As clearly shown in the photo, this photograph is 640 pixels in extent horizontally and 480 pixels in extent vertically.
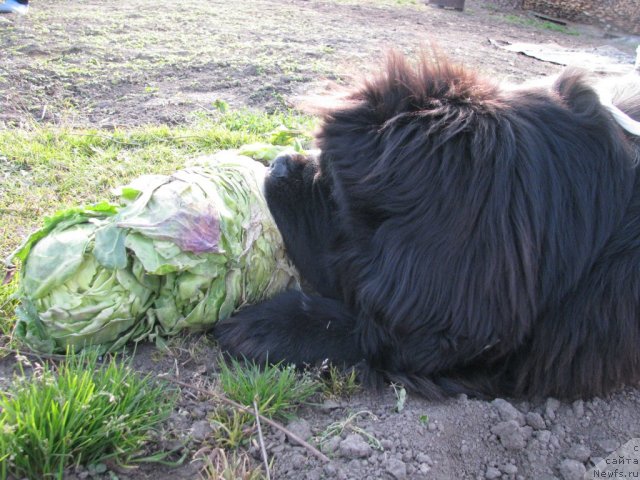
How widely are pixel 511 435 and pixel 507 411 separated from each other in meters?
0.14

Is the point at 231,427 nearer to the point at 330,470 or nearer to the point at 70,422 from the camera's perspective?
the point at 330,470

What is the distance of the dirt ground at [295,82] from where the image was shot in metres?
2.08

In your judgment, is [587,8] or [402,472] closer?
[402,472]

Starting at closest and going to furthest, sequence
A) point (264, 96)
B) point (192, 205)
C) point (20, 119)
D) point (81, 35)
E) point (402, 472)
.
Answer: point (402, 472)
point (192, 205)
point (20, 119)
point (264, 96)
point (81, 35)

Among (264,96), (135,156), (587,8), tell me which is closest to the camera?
(135,156)

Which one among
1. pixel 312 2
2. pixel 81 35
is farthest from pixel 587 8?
pixel 81 35

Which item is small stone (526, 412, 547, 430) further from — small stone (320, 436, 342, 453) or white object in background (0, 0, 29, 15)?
white object in background (0, 0, 29, 15)

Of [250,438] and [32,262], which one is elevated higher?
[32,262]

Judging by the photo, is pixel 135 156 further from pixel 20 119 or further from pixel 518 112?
pixel 518 112

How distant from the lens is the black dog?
Answer: 2.35m

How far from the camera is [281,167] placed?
→ 111 inches

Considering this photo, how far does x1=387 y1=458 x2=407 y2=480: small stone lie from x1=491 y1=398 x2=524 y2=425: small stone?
0.51 meters

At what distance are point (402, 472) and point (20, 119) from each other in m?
4.08

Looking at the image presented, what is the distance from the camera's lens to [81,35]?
7215 mm
